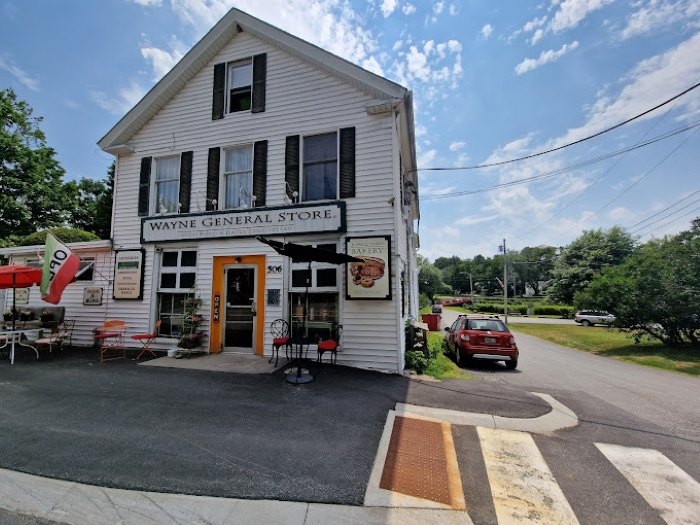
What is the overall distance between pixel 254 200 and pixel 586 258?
53660 mm

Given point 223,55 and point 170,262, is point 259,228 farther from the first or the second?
point 223,55

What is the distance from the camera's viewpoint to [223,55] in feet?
31.4

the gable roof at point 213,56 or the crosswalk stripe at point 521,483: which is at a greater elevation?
the gable roof at point 213,56

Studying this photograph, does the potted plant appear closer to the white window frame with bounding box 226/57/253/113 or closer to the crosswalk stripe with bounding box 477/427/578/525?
the white window frame with bounding box 226/57/253/113

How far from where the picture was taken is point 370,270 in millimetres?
7492

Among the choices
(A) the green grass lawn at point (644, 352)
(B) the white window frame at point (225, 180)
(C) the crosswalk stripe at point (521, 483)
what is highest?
(B) the white window frame at point (225, 180)

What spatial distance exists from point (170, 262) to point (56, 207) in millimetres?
23378

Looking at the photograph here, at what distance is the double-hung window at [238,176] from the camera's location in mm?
9023

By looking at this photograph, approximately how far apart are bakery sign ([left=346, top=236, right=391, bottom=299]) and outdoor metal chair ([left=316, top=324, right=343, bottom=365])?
2.97 ft

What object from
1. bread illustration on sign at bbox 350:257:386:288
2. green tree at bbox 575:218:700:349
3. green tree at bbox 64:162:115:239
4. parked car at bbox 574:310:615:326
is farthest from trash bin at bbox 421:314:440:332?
green tree at bbox 64:162:115:239

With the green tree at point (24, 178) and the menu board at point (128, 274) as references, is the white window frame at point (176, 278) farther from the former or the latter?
the green tree at point (24, 178)

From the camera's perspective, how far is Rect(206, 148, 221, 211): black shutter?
29.7 ft

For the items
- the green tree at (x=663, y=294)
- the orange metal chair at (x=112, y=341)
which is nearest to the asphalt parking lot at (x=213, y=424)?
the orange metal chair at (x=112, y=341)

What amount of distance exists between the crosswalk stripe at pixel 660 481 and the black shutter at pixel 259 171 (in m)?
8.33
